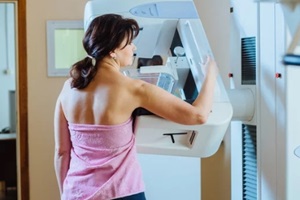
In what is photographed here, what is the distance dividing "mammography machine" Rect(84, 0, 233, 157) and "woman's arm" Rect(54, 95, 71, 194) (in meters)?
0.30

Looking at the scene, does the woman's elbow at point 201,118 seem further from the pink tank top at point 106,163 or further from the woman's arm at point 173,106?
the pink tank top at point 106,163

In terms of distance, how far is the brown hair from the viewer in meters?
1.58

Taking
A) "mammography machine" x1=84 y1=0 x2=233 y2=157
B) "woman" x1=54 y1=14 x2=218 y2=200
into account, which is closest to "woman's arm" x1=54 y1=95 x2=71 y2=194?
"woman" x1=54 y1=14 x2=218 y2=200

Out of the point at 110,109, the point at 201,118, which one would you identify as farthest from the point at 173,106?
the point at 110,109

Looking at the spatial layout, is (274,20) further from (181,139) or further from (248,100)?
(181,139)

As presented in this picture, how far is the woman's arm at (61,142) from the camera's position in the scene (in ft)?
5.74

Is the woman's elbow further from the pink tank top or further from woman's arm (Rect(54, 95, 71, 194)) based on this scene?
woman's arm (Rect(54, 95, 71, 194))

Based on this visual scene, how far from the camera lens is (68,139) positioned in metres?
1.76

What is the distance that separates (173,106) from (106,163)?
0.31 meters

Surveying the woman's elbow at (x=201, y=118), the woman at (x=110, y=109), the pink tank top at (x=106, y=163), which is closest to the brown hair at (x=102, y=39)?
the woman at (x=110, y=109)

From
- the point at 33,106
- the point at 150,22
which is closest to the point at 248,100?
the point at 150,22

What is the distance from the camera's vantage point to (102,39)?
158 cm

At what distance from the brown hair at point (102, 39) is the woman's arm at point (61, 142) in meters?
0.19

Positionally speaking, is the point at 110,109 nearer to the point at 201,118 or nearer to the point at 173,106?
the point at 173,106
